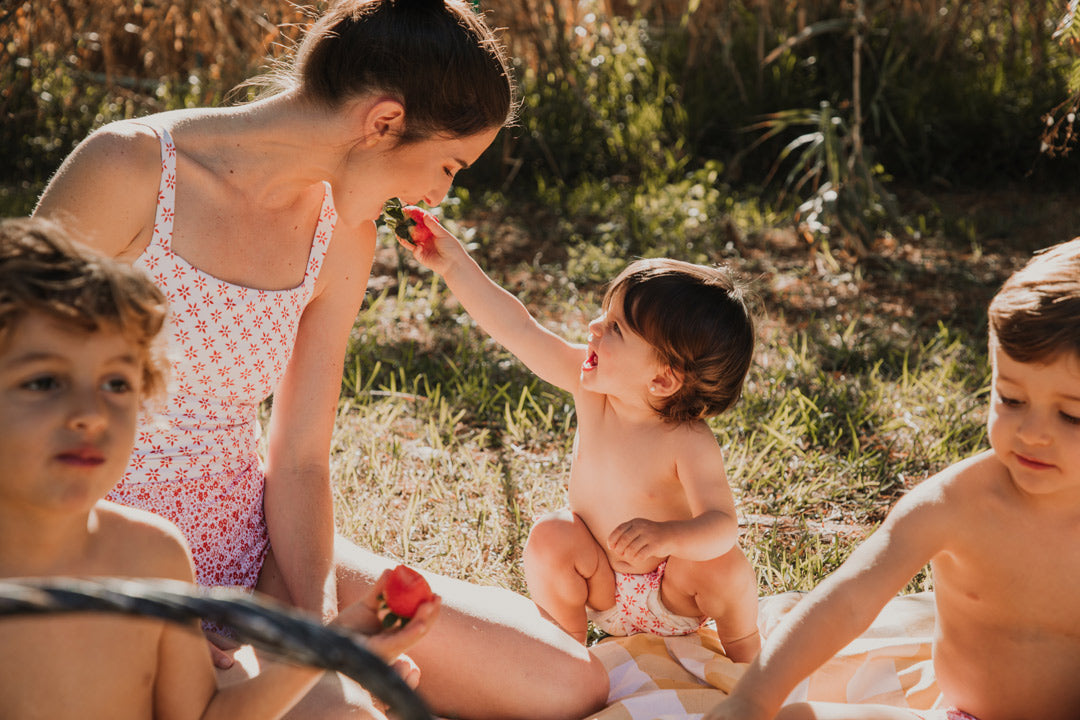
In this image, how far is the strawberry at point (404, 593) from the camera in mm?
1343

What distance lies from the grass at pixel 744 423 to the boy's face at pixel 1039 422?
90 cm

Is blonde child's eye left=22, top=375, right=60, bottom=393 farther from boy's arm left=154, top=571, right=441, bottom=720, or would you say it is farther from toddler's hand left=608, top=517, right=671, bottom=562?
toddler's hand left=608, top=517, right=671, bottom=562

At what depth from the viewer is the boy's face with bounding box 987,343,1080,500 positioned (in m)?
1.59

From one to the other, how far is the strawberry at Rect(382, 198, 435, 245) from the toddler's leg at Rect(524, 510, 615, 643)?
0.66 meters

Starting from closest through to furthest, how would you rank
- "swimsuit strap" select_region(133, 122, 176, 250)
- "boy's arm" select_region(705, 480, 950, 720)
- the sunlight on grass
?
"boy's arm" select_region(705, 480, 950, 720) → "swimsuit strap" select_region(133, 122, 176, 250) → the sunlight on grass

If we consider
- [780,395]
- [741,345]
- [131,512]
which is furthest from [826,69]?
[131,512]

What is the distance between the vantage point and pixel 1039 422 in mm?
1606

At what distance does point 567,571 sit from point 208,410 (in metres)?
0.78

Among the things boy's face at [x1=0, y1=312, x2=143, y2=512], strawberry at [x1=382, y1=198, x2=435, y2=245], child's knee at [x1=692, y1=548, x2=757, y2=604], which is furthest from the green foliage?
boy's face at [x1=0, y1=312, x2=143, y2=512]

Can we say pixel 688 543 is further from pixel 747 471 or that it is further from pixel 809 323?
pixel 809 323

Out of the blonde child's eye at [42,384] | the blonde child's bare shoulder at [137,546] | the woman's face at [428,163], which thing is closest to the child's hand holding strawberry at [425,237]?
the woman's face at [428,163]

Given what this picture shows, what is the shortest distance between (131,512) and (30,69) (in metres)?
5.28

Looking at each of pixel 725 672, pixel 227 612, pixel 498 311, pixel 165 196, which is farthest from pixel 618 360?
pixel 227 612

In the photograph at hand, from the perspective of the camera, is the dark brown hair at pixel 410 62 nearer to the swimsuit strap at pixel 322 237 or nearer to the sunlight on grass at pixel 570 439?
the swimsuit strap at pixel 322 237
